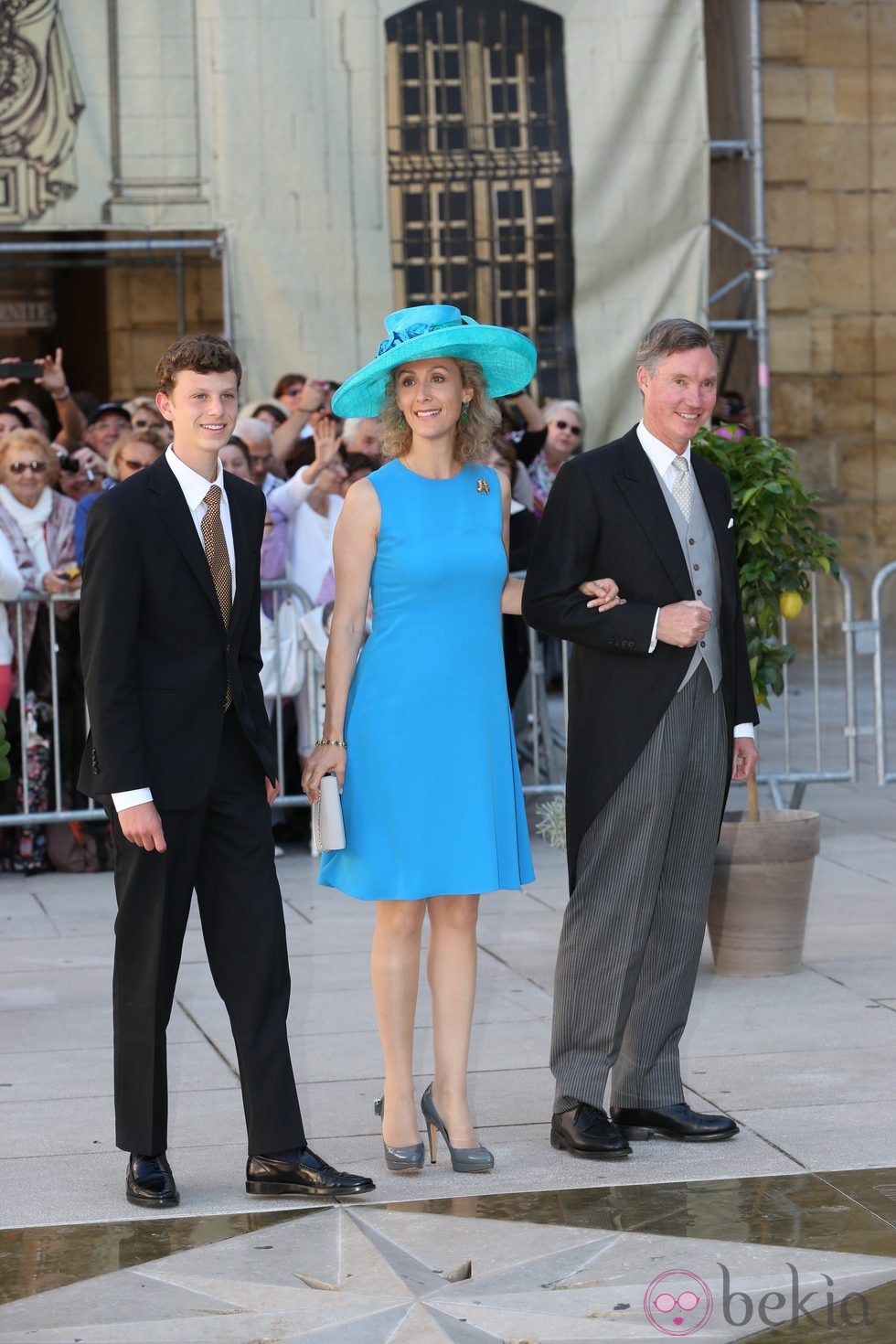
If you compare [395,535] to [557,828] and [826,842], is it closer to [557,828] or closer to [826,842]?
[557,828]

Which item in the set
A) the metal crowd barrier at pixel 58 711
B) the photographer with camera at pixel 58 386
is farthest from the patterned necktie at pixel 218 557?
the photographer with camera at pixel 58 386

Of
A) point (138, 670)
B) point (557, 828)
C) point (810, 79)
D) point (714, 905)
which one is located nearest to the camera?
point (138, 670)

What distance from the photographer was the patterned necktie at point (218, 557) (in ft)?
16.0

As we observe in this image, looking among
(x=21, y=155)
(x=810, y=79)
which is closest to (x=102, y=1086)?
(x=21, y=155)

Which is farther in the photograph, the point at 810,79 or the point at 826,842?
the point at 810,79

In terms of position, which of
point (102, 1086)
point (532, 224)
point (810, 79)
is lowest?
point (102, 1086)

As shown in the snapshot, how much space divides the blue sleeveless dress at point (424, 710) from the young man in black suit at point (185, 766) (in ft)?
0.82

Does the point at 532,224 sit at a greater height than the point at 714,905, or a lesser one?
greater

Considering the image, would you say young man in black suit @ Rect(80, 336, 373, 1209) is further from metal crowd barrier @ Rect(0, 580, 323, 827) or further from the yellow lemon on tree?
metal crowd barrier @ Rect(0, 580, 323, 827)

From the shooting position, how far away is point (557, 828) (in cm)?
848

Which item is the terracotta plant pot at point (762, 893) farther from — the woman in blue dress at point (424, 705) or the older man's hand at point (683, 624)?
the woman in blue dress at point (424, 705)

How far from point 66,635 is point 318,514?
4.29ft

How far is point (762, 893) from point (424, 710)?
7.68 ft

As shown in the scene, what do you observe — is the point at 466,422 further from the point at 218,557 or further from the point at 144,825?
the point at 144,825
